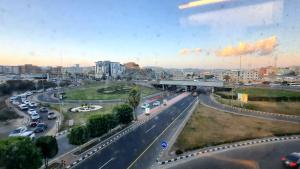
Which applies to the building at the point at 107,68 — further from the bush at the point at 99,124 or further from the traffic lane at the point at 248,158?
the traffic lane at the point at 248,158

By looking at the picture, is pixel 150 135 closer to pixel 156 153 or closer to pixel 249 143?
pixel 156 153

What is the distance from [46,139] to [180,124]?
12774mm

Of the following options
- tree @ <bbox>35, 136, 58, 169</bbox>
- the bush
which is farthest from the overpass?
tree @ <bbox>35, 136, 58, 169</bbox>

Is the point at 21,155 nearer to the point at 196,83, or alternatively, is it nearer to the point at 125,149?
the point at 125,149

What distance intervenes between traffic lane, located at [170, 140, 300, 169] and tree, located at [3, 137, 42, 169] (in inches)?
271

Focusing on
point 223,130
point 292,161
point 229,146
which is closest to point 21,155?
point 229,146

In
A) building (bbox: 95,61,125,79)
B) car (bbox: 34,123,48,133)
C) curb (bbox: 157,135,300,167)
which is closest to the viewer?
curb (bbox: 157,135,300,167)

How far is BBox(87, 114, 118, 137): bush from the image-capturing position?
50.6 feet

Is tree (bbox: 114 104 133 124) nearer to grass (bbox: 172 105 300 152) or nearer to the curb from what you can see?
grass (bbox: 172 105 300 152)

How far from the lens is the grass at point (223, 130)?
15.7 meters

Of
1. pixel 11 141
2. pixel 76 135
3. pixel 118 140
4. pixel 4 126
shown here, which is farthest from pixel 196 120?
pixel 4 126

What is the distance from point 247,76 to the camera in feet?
358

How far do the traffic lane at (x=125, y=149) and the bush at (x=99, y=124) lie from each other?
1290 mm

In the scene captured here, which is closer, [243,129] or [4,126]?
[243,129]
